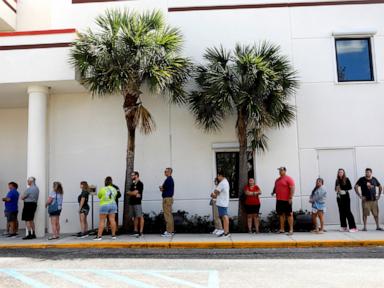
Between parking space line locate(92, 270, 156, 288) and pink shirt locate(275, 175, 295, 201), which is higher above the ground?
pink shirt locate(275, 175, 295, 201)

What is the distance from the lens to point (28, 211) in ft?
39.7

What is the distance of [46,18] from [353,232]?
511 inches

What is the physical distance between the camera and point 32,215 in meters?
12.2

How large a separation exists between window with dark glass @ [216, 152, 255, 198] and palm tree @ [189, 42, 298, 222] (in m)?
0.69

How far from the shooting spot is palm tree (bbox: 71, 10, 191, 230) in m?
11.9

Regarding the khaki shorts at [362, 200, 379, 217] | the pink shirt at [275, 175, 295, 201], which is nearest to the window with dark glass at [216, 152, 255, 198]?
the pink shirt at [275, 175, 295, 201]

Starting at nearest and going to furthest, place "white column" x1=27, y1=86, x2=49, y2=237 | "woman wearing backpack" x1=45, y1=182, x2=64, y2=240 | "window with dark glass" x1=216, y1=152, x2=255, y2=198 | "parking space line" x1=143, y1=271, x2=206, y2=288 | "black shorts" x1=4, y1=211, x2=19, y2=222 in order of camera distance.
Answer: "parking space line" x1=143, y1=271, x2=206, y2=288
"woman wearing backpack" x1=45, y1=182, x2=64, y2=240
"white column" x1=27, y1=86, x2=49, y2=237
"black shorts" x1=4, y1=211, x2=19, y2=222
"window with dark glass" x1=216, y1=152, x2=255, y2=198

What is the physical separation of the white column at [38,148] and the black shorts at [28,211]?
363 millimetres

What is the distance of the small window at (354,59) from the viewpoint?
14.1 metres

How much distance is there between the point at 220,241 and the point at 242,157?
2.98 metres

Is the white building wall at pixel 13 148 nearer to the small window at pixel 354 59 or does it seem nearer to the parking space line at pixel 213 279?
the parking space line at pixel 213 279

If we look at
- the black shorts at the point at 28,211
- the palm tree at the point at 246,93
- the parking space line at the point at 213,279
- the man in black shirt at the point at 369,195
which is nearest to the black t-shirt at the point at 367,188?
the man in black shirt at the point at 369,195

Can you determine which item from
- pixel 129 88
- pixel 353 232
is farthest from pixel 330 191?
pixel 129 88

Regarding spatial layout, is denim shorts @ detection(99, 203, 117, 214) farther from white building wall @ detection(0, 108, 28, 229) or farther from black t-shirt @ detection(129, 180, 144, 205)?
white building wall @ detection(0, 108, 28, 229)
